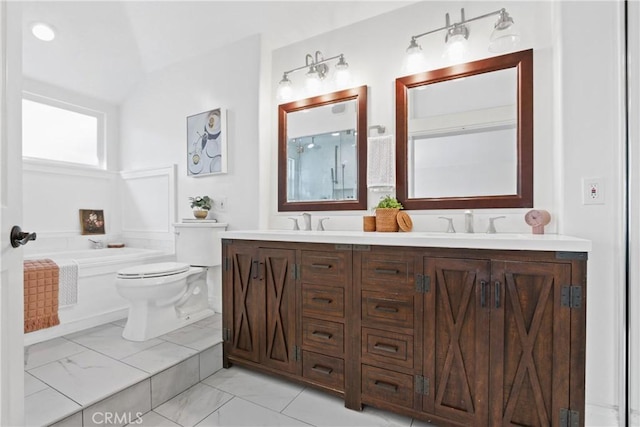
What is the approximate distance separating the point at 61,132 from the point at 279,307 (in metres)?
3.12

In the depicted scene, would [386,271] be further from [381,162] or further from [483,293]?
[381,162]

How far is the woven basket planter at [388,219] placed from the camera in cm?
195

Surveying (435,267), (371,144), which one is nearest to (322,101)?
(371,144)

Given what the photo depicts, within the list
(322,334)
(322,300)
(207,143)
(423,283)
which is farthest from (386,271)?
(207,143)

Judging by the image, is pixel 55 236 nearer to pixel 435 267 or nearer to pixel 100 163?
pixel 100 163

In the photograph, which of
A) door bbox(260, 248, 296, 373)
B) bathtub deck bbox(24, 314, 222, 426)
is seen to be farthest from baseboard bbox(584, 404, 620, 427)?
bathtub deck bbox(24, 314, 222, 426)

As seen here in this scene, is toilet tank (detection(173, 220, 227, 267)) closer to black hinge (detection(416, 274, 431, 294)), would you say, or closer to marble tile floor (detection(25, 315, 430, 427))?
marble tile floor (detection(25, 315, 430, 427))

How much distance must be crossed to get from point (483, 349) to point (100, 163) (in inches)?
159

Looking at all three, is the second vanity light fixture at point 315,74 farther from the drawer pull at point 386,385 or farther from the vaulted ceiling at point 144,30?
the drawer pull at point 386,385

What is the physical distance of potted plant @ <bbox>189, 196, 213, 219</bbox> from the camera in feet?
9.07

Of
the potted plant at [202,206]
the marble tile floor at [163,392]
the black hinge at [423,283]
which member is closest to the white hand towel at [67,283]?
the marble tile floor at [163,392]

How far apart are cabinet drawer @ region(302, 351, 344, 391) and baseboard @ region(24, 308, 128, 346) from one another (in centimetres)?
188

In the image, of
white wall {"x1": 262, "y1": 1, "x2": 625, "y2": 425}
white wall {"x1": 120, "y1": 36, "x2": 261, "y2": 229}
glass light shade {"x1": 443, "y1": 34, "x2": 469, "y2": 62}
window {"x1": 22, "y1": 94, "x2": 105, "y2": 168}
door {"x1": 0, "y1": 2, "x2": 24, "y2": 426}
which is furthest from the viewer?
window {"x1": 22, "y1": 94, "x2": 105, "y2": 168}

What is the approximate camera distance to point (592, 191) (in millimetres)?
1465
